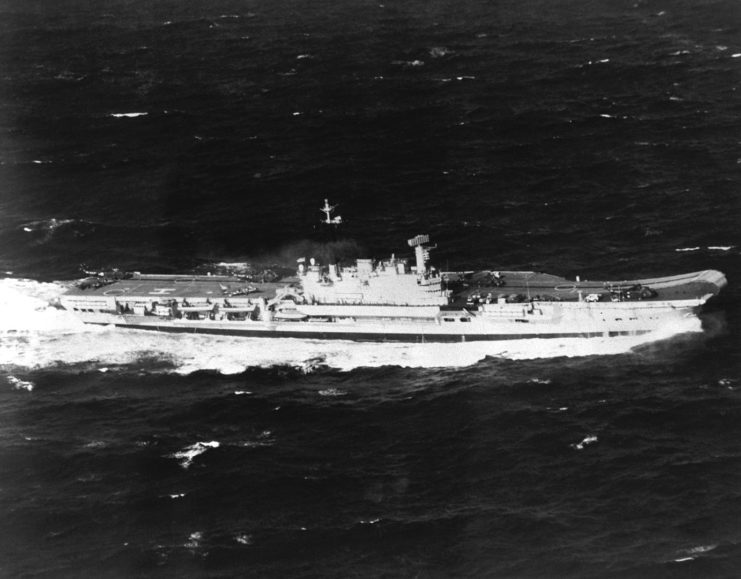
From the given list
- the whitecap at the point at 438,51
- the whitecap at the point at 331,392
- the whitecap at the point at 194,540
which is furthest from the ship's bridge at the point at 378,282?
the whitecap at the point at 438,51

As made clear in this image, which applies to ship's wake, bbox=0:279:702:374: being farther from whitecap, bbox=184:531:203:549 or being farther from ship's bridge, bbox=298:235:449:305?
whitecap, bbox=184:531:203:549

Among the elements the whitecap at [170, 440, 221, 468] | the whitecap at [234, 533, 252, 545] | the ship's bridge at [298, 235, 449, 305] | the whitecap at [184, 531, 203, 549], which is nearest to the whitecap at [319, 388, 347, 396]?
the whitecap at [170, 440, 221, 468]

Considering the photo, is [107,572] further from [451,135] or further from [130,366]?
[451,135]

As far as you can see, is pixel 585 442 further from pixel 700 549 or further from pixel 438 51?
pixel 438 51

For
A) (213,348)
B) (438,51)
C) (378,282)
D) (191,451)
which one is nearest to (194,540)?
(191,451)

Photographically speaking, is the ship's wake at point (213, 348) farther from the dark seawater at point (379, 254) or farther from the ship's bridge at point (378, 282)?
the ship's bridge at point (378, 282)

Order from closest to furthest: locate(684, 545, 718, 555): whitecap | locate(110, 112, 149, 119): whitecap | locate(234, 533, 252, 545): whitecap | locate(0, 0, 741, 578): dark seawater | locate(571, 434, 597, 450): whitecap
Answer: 1. locate(684, 545, 718, 555): whitecap
2. locate(234, 533, 252, 545): whitecap
3. locate(0, 0, 741, 578): dark seawater
4. locate(571, 434, 597, 450): whitecap
5. locate(110, 112, 149, 119): whitecap
